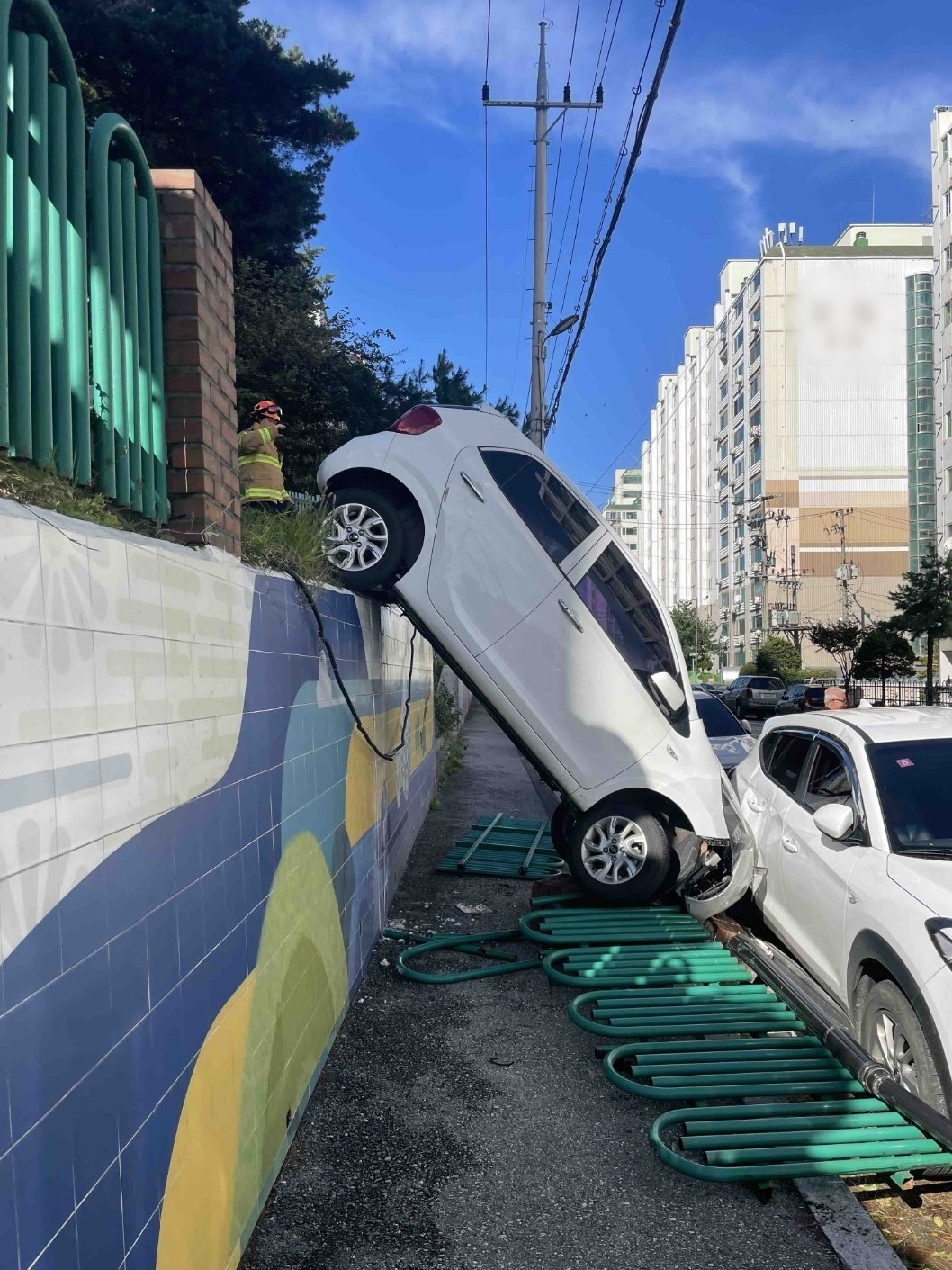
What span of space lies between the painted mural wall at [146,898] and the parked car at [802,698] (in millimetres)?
32689

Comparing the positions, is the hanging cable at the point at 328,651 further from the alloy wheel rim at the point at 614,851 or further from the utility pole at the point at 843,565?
the utility pole at the point at 843,565

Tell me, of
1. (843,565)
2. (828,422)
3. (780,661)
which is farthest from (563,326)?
(828,422)

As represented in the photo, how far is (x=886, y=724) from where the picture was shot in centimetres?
582

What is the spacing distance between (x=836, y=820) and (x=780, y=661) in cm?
5942

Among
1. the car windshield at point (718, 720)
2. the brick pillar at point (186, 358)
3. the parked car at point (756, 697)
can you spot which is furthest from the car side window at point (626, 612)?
the parked car at point (756, 697)

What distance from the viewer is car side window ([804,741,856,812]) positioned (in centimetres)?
556

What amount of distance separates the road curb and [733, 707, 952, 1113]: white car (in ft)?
1.63

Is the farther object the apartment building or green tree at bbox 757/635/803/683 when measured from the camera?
the apartment building

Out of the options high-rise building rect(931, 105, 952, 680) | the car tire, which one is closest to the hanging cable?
the car tire

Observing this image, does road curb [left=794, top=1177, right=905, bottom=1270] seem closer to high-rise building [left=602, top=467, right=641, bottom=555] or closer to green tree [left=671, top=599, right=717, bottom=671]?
green tree [left=671, top=599, right=717, bottom=671]

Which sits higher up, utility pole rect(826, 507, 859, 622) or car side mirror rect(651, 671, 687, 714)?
utility pole rect(826, 507, 859, 622)

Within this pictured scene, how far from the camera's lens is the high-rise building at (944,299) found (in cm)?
4794

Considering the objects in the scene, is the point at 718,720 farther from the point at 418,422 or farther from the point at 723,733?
the point at 418,422

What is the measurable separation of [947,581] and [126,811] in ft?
132
